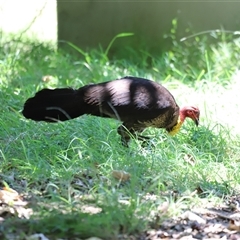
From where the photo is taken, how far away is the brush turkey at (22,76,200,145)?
458 centimetres

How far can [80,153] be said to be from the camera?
436 cm

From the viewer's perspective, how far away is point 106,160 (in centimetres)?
443

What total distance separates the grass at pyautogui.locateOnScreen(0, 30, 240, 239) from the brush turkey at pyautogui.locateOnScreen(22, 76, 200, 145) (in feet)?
0.66

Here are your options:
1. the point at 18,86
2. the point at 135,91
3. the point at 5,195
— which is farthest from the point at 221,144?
the point at 18,86

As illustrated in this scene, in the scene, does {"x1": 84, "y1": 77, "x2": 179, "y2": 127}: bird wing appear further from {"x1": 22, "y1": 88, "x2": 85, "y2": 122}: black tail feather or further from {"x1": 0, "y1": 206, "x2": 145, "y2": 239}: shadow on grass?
{"x1": 0, "y1": 206, "x2": 145, "y2": 239}: shadow on grass

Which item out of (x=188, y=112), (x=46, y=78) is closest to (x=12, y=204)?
(x=188, y=112)

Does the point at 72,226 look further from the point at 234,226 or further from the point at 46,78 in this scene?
the point at 46,78

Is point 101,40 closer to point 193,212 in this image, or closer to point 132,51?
point 132,51

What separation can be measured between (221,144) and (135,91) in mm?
844

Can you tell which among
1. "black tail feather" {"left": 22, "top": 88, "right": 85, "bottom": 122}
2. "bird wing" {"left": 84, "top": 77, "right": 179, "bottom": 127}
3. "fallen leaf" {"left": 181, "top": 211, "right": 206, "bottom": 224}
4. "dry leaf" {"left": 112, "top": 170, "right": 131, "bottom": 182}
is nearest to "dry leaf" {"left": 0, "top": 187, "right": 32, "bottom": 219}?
"dry leaf" {"left": 112, "top": 170, "right": 131, "bottom": 182}

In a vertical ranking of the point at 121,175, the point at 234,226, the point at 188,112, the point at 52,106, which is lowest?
the point at 234,226

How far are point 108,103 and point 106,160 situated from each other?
16.5 inches

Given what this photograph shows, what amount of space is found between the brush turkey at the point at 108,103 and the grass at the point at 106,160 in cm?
20

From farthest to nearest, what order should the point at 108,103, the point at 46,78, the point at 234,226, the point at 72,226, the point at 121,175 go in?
the point at 46,78, the point at 108,103, the point at 121,175, the point at 234,226, the point at 72,226
